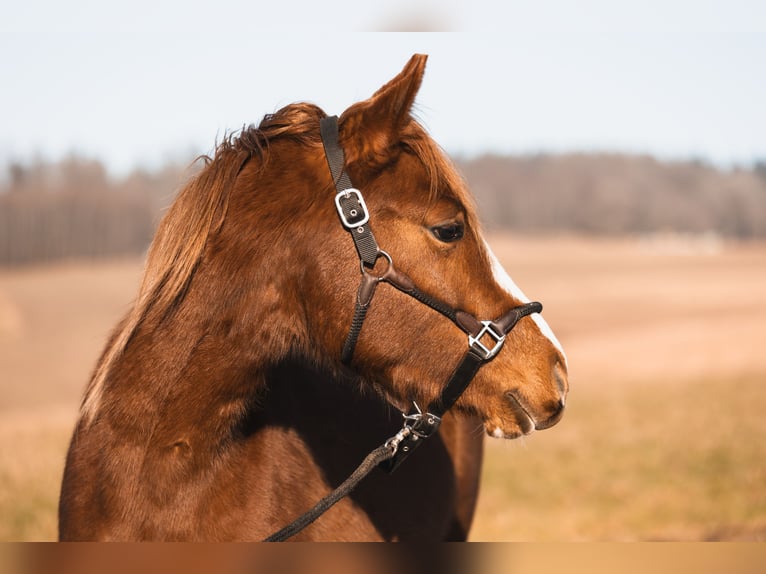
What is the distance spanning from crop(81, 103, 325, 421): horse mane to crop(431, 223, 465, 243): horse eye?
2.13 feet

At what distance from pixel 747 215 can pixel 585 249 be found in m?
30.6

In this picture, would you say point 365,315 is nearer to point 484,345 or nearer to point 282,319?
point 282,319

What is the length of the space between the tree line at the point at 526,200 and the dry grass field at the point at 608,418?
1020 inches

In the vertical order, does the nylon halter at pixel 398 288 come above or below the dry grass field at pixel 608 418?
above

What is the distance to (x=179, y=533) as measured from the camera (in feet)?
8.98

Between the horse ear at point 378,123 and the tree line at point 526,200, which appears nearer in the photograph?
the horse ear at point 378,123

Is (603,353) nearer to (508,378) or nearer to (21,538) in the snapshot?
(21,538)

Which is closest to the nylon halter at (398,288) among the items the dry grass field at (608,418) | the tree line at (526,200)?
the dry grass field at (608,418)

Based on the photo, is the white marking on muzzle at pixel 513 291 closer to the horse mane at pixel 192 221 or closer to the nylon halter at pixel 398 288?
the nylon halter at pixel 398 288

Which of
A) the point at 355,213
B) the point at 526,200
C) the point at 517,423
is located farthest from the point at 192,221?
the point at 526,200

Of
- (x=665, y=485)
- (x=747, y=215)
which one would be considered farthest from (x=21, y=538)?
(x=747, y=215)

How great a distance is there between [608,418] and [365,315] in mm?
12297

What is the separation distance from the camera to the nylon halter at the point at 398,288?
2.72 m

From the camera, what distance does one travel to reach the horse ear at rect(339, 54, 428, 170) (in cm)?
268
